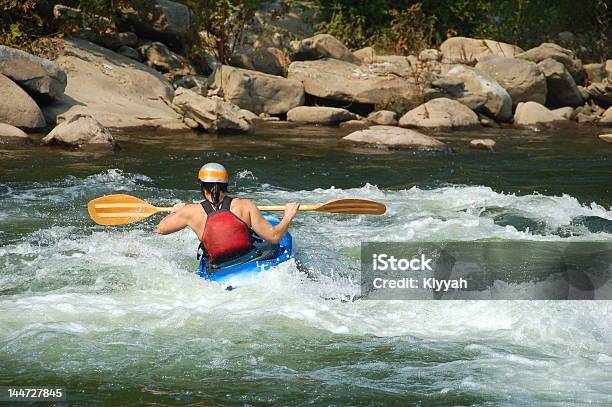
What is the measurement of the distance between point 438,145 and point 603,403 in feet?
26.5

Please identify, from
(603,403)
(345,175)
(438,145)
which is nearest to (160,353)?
(603,403)

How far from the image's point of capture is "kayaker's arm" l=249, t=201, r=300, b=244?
6270 mm

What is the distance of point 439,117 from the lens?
48.4 feet

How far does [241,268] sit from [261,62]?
10477mm

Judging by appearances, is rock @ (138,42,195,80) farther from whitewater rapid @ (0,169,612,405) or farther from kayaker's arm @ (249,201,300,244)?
kayaker's arm @ (249,201,300,244)

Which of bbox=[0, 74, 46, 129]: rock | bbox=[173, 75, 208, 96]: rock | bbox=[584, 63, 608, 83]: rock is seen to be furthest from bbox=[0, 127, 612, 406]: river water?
bbox=[584, 63, 608, 83]: rock

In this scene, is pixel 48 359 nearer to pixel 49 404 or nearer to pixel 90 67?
pixel 49 404

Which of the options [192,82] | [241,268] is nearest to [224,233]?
[241,268]

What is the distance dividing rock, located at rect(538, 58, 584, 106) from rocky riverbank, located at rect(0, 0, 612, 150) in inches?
0.7

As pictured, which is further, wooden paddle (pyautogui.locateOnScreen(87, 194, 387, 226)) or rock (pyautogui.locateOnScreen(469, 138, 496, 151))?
rock (pyautogui.locateOnScreen(469, 138, 496, 151))

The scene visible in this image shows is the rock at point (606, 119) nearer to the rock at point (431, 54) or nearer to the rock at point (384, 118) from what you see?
the rock at point (431, 54)

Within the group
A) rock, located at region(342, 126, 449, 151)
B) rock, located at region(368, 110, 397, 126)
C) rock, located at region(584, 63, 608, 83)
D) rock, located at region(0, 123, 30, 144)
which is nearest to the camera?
rock, located at region(0, 123, 30, 144)

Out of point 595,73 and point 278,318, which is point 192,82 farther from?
point 278,318

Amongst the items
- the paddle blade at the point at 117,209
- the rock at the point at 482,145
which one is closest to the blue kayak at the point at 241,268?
the paddle blade at the point at 117,209
